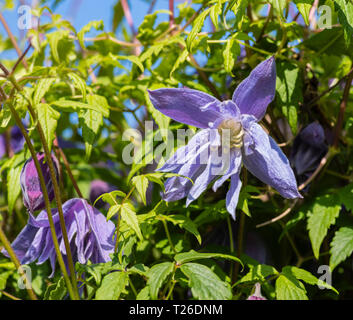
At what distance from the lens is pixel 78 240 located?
2.92 ft

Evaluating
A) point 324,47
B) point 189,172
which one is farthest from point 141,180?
point 324,47

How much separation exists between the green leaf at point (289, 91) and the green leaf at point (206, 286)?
0.35 m

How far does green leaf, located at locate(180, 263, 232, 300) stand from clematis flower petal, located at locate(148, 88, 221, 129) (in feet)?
0.82

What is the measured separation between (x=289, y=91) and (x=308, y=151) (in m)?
0.13

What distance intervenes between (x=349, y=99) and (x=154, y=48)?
0.42 meters

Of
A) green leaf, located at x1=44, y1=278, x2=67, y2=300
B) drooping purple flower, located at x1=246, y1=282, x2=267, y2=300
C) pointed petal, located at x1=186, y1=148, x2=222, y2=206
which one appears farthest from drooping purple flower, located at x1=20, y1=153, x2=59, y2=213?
drooping purple flower, located at x1=246, y1=282, x2=267, y2=300

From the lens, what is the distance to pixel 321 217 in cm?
94

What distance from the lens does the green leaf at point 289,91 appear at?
37.7 inches

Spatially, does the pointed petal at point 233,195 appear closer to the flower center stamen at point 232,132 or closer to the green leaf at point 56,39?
the flower center stamen at point 232,132

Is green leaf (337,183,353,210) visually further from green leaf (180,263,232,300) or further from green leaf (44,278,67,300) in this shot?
green leaf (44,278,67,300)

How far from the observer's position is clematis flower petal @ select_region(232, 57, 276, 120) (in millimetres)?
800

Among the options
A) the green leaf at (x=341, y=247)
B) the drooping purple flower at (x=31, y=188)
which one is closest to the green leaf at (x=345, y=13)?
the green leaf at (x=341, y=247)

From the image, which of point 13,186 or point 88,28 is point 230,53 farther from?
point 13,186
